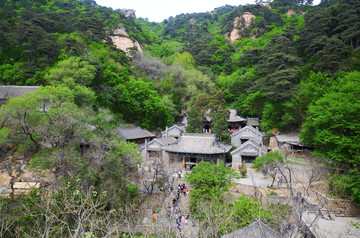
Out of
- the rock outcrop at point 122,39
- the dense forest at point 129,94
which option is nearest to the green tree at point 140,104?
the dense forest at point 129,94

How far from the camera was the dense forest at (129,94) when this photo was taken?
Answer: 45.2 ft

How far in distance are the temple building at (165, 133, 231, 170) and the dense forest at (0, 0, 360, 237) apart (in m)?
3.15

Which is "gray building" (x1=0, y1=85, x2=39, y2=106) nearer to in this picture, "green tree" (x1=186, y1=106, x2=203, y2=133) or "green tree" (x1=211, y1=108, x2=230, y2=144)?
"green tree" (x1=186, y1=106, x2=203, y2=133)

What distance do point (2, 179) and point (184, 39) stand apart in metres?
65.7

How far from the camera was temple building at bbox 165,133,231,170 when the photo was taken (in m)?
23.3

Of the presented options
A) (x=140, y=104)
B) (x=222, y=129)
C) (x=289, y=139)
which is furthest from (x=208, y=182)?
(x=140, y=104)

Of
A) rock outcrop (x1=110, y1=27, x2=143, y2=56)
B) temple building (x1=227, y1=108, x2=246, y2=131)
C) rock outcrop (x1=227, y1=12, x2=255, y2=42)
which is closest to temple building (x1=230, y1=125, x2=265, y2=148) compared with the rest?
temple building (x1=227, y1=108, x2=246, y2=131)

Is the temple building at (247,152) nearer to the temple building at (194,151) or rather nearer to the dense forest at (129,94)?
the temple building at (194,151)

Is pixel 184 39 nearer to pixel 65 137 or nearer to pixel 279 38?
pixel 279 38

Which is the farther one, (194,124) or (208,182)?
(194,124)

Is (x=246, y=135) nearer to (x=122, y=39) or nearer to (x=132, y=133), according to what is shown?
(x=132, y=133)

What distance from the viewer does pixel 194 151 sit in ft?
76.7

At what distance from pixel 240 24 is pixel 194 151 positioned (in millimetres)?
51011

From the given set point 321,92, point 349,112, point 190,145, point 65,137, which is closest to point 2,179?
point 65,137
